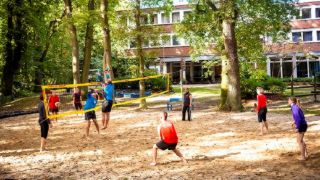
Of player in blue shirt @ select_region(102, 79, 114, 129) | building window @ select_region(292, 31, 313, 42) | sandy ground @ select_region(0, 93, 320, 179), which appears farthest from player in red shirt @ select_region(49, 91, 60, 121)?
building window @ select_region(292, 31, 313, 42)

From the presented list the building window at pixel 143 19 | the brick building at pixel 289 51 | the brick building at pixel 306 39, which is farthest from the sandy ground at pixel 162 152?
the brick building at pixel 306 39

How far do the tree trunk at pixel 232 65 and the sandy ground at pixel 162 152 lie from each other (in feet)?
14.4

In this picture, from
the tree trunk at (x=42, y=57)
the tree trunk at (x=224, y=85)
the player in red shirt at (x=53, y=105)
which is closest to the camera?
the player in red shirt at (x=53, y=105)

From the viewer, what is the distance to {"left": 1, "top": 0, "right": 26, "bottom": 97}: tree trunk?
32.5 m

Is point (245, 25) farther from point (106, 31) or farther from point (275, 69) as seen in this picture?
point (275, 69)

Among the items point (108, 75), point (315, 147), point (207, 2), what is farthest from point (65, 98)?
point (315, 147)

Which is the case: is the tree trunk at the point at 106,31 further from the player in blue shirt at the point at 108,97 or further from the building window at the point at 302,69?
the building window at the point at 302,69

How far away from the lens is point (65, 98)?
111 feet

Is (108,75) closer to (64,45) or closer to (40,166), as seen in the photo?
(40,166)

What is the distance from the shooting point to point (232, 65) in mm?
24375

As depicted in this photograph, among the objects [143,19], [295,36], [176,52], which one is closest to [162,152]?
[143,19]

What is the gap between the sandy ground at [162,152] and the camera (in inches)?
415

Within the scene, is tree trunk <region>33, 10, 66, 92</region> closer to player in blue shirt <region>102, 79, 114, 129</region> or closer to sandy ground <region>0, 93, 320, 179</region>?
sandy ground <region>0, 93, 320, 179</region>

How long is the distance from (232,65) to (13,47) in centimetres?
1922
